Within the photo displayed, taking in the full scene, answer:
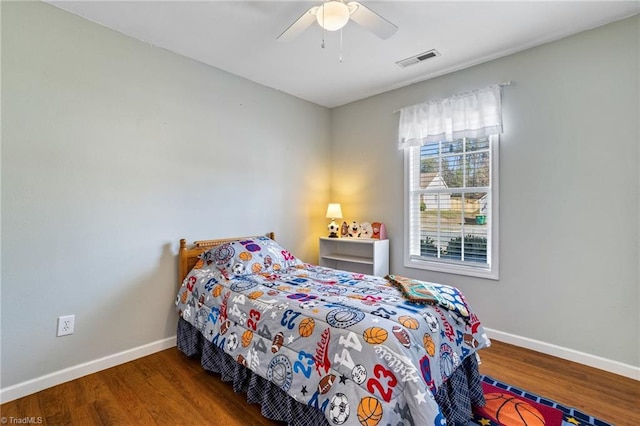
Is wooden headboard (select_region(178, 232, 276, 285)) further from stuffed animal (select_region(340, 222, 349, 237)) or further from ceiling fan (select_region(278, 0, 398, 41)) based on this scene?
ceiling fan (select_region(278, 0, 398, 41))

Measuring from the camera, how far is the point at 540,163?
252 cm

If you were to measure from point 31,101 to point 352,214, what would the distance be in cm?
306

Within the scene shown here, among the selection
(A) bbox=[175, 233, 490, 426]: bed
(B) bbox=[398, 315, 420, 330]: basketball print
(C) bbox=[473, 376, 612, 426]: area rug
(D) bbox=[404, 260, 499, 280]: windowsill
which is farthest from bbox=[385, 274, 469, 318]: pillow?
(D) bbox=[404, 260, 499, 280]: windowsill

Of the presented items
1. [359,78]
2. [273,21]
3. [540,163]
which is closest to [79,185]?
[273,21]

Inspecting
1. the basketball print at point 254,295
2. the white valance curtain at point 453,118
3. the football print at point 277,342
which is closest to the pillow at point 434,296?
the football print at point 277,342

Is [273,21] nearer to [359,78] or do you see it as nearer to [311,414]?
[359,78]

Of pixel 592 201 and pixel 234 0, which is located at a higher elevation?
pixel 234 0

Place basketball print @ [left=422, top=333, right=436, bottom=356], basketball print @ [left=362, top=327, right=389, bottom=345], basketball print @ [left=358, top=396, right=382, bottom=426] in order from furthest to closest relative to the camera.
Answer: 1. basketball print @ [left=422, top=333, right=436, bottom=356]
2. basketball print @ [left=362, top=327, right=389, bottom=345]
3. basketball print @ [left=358, top=396, right=382, bottom=426]

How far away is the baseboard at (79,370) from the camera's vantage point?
1900mm

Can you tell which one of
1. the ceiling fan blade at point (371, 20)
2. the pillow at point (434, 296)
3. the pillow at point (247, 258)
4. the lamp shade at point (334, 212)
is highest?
the ceiling fan blade at point (371, 20)

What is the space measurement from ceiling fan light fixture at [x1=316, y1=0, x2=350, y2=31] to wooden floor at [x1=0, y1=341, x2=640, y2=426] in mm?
2334

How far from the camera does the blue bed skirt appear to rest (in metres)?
1.54

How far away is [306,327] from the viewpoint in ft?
5.19

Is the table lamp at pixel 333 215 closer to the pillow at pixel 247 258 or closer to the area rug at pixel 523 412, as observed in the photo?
the pillow at pixel 247 258
